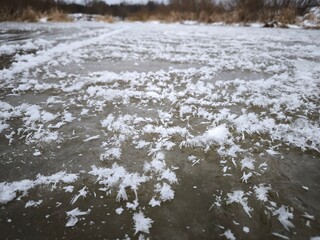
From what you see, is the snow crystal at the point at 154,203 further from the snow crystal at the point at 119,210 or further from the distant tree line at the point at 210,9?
the distant tree line at the point at 210,9

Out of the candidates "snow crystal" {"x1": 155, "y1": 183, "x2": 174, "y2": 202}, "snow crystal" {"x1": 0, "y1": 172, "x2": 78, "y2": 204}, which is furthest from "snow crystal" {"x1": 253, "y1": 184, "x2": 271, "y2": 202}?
"snow crystal" {"x1": 0, "y1": 172, "x2": 78, "y2": 204}

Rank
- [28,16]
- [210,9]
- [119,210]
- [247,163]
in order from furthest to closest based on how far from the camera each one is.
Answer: [210,9] → [28,16] → [247,163] → [119,210]

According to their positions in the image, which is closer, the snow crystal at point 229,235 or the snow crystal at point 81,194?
the snow crystal at point 229,235

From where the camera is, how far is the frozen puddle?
1151 mm

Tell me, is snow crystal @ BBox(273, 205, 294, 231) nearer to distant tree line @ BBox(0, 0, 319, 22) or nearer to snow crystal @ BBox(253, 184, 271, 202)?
snow crystal @ BBox(253, 184, 271, 202)

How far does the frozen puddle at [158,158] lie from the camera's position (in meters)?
1.15

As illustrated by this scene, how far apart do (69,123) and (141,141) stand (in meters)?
0.76

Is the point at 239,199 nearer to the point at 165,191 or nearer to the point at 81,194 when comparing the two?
the point at 165,191

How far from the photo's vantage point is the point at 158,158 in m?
1.65

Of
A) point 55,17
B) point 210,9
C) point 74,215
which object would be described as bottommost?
point 74,215

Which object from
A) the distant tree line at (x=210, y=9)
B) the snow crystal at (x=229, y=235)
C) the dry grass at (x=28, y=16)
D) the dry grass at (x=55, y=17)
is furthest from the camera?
the dry grass at (x=55, y=17)

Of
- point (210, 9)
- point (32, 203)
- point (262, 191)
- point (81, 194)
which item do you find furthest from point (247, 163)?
point (210, 9)

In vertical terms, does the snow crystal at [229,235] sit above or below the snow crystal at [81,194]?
above

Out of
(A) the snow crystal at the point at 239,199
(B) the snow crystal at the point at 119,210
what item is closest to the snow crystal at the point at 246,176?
(A) the snow crystal at the point at 239,199
